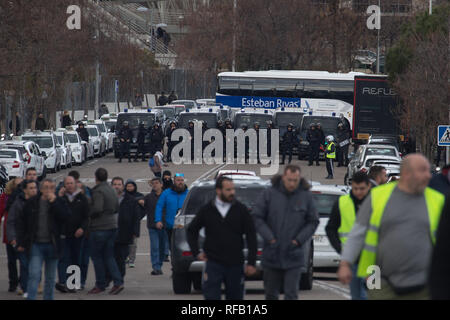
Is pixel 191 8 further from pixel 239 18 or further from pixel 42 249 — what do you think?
pixel 42 249

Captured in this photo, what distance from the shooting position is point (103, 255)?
14484 mm

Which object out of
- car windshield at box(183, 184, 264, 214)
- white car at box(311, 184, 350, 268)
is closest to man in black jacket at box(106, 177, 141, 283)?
car windshield at box(183, 184, 264, 214)

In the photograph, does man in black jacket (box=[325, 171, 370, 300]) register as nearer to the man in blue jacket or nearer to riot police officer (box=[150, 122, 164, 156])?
the man in blue jacket

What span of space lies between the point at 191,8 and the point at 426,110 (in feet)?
208

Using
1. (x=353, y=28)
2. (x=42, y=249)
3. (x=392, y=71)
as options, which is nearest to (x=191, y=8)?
(x=353, y=28)

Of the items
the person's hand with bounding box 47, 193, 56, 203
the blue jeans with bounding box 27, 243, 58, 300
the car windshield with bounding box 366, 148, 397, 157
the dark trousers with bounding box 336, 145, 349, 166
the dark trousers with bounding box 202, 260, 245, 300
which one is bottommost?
the dark trousers with bounding box 336, 145, 349, 166

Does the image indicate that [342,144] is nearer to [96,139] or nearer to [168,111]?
[96,139]

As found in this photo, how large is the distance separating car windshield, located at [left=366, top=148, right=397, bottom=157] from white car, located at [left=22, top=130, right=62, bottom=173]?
1158 cm

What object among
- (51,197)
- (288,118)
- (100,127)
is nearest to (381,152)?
(288,118)

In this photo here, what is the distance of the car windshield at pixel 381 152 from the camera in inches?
1442

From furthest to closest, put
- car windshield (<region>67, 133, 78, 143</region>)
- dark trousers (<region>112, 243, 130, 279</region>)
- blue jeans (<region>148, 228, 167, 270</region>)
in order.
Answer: car windshield (<region>67, 133, 78, 143</region>) < blue jeans (<region>148, 228, 167, 270</region>) < dark trousers (<region>112, 243, 130, 279</region>)

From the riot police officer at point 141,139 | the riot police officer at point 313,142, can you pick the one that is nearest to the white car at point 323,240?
the riot police officer at point 313,142

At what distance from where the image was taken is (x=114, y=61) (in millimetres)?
69875

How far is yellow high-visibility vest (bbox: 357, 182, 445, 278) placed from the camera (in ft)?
25.5
